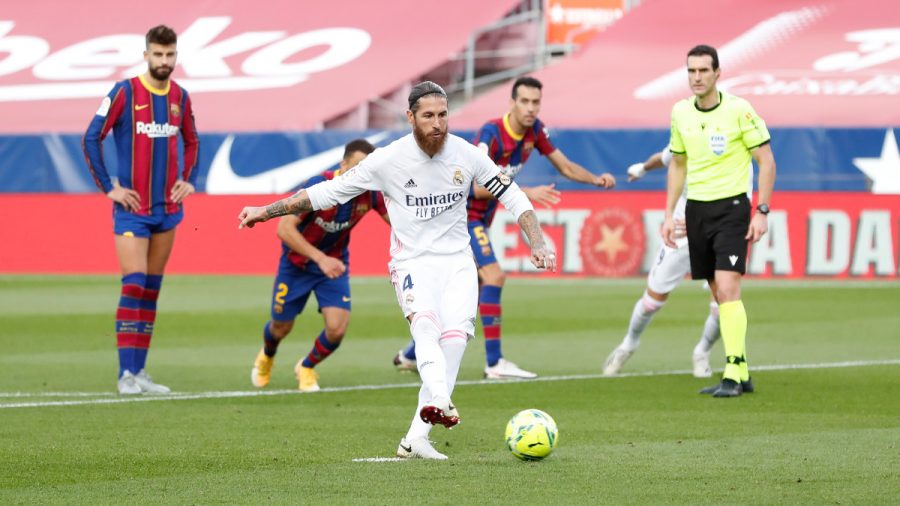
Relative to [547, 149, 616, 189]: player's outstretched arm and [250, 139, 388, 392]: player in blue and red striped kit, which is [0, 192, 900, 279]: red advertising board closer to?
[547, 149, 616, 189]: player's outstretched arm

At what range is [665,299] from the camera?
1160 centimetres

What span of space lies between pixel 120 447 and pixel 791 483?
135 inches

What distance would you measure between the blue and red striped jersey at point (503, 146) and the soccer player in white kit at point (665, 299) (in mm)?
845

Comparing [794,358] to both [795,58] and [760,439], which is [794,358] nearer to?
[760,439]

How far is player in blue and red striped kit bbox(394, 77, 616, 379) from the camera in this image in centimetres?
1163

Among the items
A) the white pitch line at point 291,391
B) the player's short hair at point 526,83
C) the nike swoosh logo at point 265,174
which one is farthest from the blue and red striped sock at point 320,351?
the nike swoosh logo at point 265,174

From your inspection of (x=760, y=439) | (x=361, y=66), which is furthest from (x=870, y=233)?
(x=760, y=439)

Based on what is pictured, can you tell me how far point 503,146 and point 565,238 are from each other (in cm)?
1058

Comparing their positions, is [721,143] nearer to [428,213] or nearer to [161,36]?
[428,213]

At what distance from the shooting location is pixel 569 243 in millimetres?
22312

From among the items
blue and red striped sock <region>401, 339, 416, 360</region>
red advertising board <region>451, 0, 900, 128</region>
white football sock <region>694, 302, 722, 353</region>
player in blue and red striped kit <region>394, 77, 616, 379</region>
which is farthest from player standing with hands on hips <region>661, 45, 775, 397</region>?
red advertising board <region>451, 0, 900, 128</region>

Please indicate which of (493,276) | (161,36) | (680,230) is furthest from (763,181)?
(161,36)

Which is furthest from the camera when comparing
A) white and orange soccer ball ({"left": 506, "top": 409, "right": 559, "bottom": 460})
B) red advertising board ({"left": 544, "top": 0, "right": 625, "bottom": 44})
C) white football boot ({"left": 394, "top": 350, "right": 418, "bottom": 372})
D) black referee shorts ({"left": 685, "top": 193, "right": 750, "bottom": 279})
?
red advertising board ({"left": 544, "top": 0, "right": 625, "bottom": 44})

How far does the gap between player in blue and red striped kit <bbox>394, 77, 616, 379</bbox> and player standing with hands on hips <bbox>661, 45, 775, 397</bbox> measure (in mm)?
1278
